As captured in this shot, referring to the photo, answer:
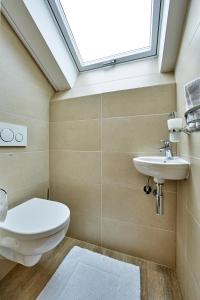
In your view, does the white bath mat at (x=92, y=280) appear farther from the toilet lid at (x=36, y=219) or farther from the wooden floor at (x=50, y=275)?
the toilet lid at (x=36, y=219)

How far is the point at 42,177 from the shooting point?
1438 millimetres

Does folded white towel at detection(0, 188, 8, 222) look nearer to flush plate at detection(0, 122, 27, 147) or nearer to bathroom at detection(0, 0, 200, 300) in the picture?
bathroom at detection(0, 0, 200, 300)

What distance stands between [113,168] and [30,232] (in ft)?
2.52

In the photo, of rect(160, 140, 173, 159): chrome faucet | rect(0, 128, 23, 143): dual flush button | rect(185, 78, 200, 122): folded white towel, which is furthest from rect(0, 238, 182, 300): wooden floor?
rect(185, 78, 200, 122): folded white towel

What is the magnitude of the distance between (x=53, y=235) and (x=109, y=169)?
67 centimetres

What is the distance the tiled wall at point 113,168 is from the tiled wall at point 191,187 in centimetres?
21

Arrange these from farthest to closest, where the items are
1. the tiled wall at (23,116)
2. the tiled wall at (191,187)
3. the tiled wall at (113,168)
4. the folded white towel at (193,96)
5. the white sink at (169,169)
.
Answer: the tiled wall at (113,168) → the tiled wall at (23,116) → the white sink at (169,169) → the tiled wall at (191,187) → the folded white towel at (193,96)

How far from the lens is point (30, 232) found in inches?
29.5

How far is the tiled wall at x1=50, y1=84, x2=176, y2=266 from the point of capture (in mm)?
1146

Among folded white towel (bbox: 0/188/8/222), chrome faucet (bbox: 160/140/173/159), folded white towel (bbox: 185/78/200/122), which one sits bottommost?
folded white towel (bbox: 0/188/8/222)

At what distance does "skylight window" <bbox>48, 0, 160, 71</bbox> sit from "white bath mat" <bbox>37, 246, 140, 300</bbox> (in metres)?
1.76

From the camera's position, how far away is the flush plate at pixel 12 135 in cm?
102

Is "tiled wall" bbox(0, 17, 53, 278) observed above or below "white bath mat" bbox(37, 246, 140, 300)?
above

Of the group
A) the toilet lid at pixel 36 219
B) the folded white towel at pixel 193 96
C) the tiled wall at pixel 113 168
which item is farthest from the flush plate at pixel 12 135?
the folded white towel at pixel 193 96
